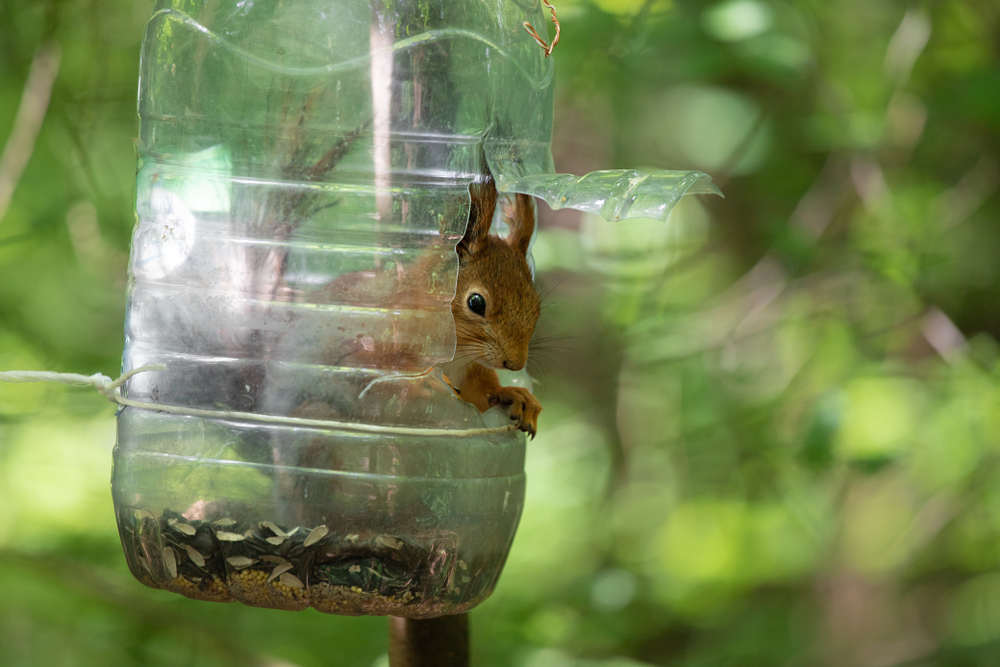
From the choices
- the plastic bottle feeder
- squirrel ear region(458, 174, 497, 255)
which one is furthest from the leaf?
squirrel ear region(458, 174, 497, 255)

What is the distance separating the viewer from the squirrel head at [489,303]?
1371 mm

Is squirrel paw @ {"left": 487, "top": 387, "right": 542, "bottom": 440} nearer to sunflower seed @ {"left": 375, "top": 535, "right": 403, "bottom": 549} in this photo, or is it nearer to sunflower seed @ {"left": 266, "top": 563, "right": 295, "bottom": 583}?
sunflower seed @ {"left": 375, "top": 535, "right": 403, "bottom": 549}

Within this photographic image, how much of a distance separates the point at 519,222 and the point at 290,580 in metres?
0.68

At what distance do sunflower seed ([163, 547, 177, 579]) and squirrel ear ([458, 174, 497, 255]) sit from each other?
59cm

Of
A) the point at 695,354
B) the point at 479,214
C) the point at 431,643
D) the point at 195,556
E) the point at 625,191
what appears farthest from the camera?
the point at 695,354

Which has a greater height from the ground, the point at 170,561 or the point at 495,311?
the point at 495,311

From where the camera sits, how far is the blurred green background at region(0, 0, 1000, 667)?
2484mm

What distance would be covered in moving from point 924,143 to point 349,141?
2.22 metres

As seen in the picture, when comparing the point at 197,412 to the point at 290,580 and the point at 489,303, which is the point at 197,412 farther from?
the point at 489,303

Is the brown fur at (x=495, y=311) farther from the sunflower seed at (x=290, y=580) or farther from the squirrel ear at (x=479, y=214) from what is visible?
the sunflower seed at (x=290, y=580)

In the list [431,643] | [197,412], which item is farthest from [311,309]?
[431,643]

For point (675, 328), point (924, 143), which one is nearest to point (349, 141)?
point (675, 328)

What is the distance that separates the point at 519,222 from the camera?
147 cm

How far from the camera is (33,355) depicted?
2613mm
